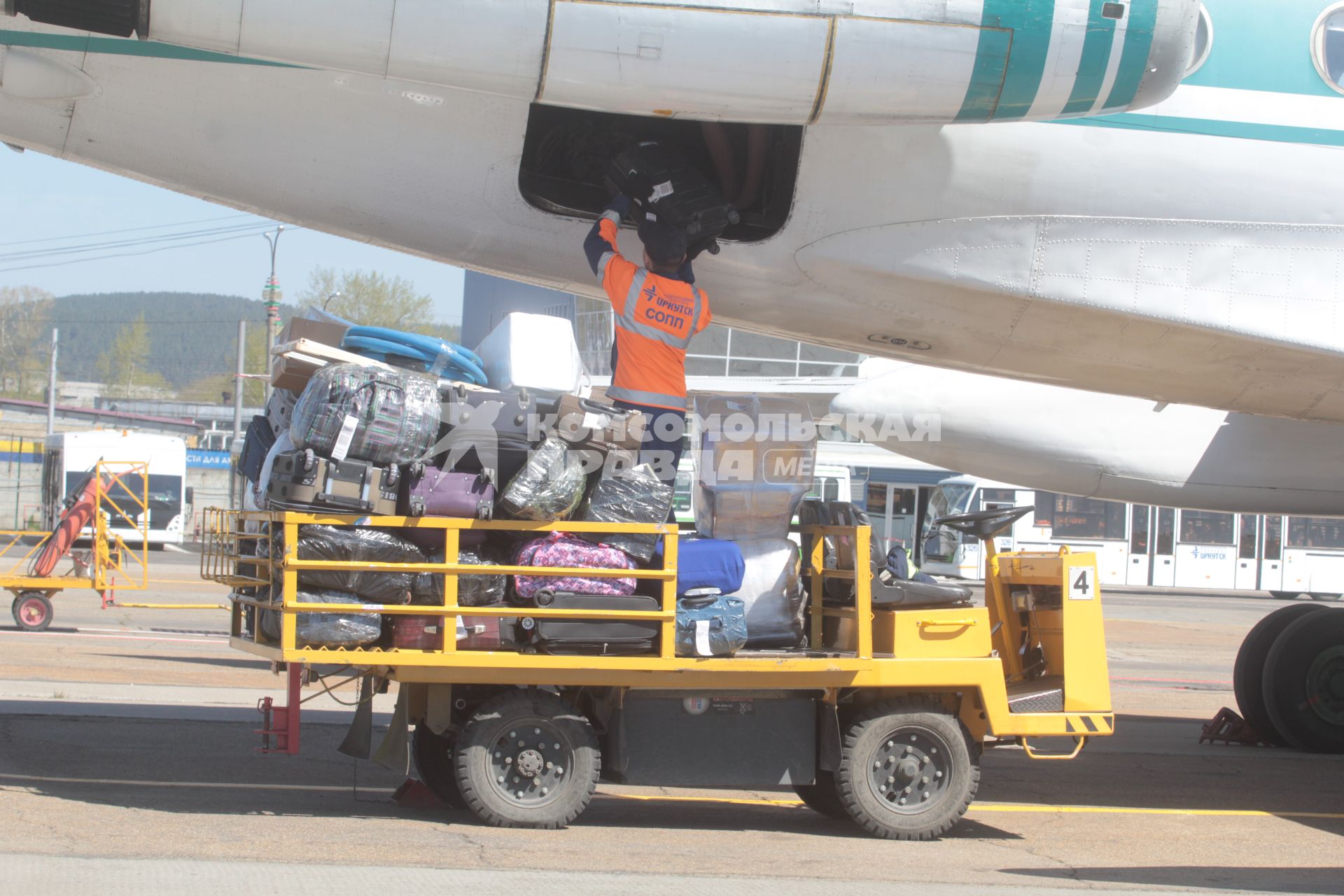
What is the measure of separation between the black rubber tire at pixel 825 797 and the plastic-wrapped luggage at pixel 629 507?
1.54 metres

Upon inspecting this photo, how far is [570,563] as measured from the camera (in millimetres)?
5980

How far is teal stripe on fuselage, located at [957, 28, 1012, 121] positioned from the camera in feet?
18.7

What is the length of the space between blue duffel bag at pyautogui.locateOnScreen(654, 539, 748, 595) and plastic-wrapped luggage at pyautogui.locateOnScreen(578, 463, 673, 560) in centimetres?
20

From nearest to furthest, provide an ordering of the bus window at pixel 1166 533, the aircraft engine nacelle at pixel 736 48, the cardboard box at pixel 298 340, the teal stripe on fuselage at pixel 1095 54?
the aircraft engine nacelle at pixel 736 48, the teal stripe on fuselage at pixel 1095 54, the cardboard box at pixel 298 340, the bus window at pixel 1166 533

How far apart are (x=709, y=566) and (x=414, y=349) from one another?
1.87 m

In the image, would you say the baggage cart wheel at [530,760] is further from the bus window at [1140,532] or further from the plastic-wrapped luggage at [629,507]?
the bus window at [1140,532]

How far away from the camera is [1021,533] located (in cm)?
2806

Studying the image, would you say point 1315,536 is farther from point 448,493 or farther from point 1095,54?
point 448,493

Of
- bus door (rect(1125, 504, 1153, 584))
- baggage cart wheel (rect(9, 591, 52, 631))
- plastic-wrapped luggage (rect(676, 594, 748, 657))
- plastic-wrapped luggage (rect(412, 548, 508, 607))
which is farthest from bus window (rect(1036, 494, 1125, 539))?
plastic-wrapped luggage (rect(412, 548, 508, 607))

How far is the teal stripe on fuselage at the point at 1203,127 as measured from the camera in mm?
6840

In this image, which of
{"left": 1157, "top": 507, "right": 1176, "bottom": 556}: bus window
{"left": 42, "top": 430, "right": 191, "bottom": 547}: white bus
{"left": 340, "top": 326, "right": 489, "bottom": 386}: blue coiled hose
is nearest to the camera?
{"left": 340, "top": 326, "right": 489, "bottom": 386}: blue coiled hose

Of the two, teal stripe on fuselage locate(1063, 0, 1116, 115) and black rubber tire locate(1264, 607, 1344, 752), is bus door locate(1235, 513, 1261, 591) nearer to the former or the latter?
black rubber tire locate(1264, 607, 1344, 752)

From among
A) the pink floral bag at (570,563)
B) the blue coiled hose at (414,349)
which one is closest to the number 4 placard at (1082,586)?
the pink floral bag at (570,563)

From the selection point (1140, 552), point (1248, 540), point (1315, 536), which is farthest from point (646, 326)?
point (1315, 536)
